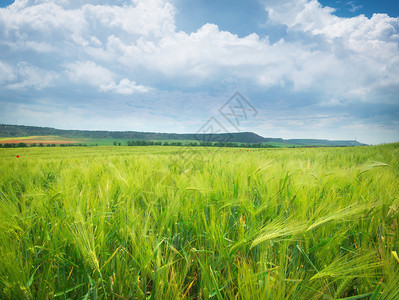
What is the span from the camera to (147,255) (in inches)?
27.7

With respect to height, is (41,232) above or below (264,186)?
below

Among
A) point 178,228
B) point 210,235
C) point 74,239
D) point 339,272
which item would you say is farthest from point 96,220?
point 339,272

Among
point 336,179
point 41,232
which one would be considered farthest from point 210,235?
point 336,179

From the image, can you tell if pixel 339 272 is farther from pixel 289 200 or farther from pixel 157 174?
pixel 157 174

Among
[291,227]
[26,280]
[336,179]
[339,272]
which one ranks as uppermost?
[336,179]

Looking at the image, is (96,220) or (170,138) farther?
(170,138)

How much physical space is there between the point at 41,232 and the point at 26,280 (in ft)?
1.10

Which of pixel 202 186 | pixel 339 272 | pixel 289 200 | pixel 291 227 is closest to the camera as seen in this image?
pixel 339 272

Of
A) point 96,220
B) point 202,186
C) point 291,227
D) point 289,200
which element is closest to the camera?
point 291,227

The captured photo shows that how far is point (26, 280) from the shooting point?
27.1 inches

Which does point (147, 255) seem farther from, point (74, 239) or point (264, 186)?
point (264, 186)

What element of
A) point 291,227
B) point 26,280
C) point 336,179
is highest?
point 336,179

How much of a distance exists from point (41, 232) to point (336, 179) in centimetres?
222

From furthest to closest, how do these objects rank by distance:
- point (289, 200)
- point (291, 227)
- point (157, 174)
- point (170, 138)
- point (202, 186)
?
point (170, 138) < point (157, 174) < point (202, 186) < point (289, 200) < point (291, 227)
